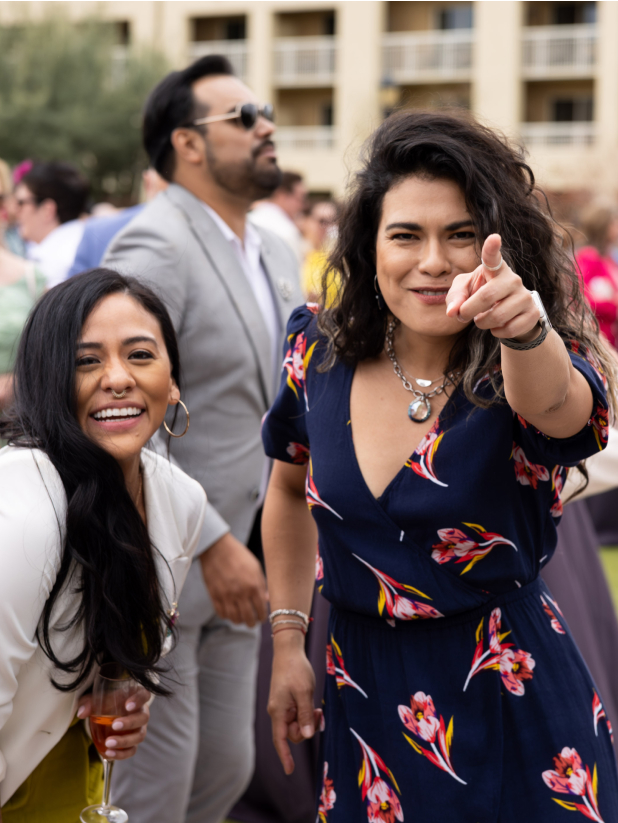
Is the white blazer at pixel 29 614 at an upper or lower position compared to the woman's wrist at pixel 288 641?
upper

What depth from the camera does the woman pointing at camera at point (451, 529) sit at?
69.6 inches

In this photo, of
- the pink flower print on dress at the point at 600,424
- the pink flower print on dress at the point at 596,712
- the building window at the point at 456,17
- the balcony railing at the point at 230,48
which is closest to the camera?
the pink flower print on dress at the point at 600,424

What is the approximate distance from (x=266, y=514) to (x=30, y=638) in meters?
0.71

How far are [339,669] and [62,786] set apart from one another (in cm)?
61

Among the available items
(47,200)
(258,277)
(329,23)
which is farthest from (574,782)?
(329,23)

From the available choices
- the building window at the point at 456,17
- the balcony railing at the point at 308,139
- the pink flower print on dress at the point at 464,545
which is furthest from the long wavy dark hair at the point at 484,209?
the building window at the point at 456,17

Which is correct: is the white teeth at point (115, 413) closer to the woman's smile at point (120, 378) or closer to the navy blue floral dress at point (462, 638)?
the woman's smile at point (120, 378)

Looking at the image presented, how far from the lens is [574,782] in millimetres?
1774

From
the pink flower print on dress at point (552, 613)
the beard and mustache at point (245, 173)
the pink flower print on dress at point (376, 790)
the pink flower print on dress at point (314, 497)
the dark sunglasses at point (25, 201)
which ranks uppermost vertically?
the beard and mustache at point (245, 173)

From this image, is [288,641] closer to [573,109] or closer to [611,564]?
[611,564]

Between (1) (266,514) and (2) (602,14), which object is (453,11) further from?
(1) (266,514)

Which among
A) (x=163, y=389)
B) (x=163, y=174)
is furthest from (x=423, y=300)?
(x=163, y=174)

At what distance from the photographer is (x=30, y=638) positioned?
5.76 feet

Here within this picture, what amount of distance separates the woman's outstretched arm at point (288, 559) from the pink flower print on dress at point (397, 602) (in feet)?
1.20
